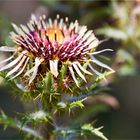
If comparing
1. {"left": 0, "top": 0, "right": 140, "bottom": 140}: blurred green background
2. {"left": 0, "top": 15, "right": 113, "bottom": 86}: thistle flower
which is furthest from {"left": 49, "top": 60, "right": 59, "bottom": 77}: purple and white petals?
{"left": 0, "top": 0, "right": 140, "bottom": 140}: blurred green background

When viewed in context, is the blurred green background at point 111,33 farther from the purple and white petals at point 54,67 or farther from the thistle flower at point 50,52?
the purple and white petals at point 54,67

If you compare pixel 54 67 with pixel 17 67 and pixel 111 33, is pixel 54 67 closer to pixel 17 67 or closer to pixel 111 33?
pixel 17 67

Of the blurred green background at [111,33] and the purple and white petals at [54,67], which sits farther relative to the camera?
the blurred green background at [111,33]

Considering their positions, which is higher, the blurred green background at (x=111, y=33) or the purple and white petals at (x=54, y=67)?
the blurred green background at (x=111, y=33)

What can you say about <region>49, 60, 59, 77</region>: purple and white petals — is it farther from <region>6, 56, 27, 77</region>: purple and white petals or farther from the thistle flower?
<region>6, 56, 27, 77</region>: purple and white petals

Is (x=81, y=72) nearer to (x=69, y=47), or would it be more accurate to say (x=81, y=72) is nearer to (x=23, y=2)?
(x=69, y=47)

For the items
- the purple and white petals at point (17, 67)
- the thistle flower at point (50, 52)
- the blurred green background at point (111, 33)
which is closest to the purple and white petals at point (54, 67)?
the thistle flower at point (50, 52)

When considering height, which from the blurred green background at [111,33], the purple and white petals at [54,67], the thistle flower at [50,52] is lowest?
the purple and white petals at [54,67]

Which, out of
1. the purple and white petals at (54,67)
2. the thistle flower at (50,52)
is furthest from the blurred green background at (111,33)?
the purple and white petals at (54,67)

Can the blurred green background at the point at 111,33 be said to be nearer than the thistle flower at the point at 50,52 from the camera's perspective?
No

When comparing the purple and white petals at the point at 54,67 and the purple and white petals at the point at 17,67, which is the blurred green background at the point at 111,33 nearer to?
the purple and white petals at the point at 17,67

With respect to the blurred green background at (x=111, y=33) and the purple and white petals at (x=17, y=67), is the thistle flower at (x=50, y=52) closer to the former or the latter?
the purple and white petals at (x=17, y=67)

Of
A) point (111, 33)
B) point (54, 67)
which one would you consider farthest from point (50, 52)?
point (111, 33)
